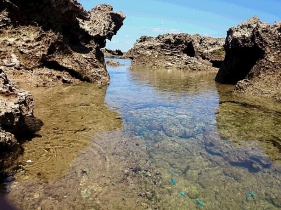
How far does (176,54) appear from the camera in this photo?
33688mm

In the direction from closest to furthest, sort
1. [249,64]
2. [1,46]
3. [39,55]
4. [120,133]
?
[120,133], [1,46], [39,55], [249,64]

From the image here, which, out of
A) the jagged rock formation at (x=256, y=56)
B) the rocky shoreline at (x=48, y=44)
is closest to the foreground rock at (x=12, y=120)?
the rocky shoreline at (x=48, y=44)

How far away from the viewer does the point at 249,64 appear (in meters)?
15.4

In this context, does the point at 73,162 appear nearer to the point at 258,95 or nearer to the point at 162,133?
the point at 162,133

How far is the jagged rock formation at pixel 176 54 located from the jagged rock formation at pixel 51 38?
19904 mm

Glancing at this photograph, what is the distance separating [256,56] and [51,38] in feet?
36.5

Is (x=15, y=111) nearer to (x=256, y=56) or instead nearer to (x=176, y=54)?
(x=256, y=56)

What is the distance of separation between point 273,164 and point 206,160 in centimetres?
131

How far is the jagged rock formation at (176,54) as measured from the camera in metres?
32.3

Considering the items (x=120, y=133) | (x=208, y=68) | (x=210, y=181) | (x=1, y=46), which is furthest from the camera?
(x=208, y=68)

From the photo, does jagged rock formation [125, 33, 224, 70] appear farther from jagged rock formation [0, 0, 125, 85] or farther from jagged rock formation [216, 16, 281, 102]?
jagged rock formation [0, 0, 125, 85]

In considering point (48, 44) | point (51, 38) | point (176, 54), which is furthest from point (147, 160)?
point (176, 54)

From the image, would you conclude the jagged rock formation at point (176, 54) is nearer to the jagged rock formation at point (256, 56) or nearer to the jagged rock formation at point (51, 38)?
the jagged rock formation at point (256, 56)

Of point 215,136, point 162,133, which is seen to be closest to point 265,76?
point 215,136
